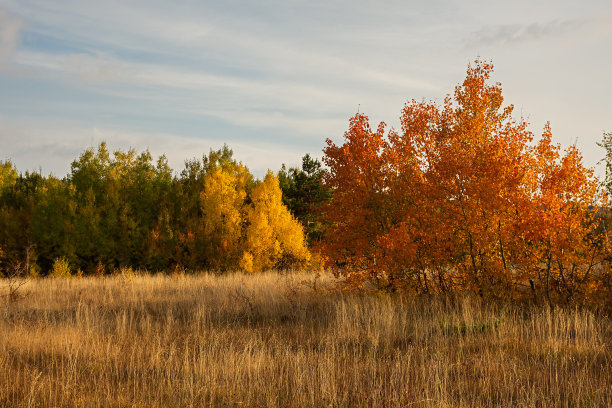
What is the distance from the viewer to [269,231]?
27.0m

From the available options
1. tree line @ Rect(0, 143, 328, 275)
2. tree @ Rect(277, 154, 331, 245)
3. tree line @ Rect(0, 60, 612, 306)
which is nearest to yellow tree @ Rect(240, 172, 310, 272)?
tree line @ Rect(0, 143, 328, 275)

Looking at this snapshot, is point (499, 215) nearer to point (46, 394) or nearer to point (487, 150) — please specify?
point (487, 150)

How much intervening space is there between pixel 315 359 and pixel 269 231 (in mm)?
19651

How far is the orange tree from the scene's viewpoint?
10.6 m

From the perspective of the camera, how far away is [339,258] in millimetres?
13375

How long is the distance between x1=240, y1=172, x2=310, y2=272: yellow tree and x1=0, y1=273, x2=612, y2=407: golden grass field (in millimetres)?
13945

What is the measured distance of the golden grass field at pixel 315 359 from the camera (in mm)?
5766

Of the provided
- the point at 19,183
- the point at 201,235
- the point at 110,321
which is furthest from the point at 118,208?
the point at 110,321

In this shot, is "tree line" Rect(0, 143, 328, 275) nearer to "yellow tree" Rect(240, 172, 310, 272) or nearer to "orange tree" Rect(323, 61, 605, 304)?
"yellow tree" Rect(240, 172, 310, 272)

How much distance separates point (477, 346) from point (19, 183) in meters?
47.4

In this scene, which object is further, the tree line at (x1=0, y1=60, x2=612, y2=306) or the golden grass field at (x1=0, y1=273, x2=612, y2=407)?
the tree line at (x1=0, y1=60, x2=612, y2=306)

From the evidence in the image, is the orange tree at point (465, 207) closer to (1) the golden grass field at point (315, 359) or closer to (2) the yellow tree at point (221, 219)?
(1) the golden grass field at point (315, 359)

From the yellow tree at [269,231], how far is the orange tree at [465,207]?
13233mm

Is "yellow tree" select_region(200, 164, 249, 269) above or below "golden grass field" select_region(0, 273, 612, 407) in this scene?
above
